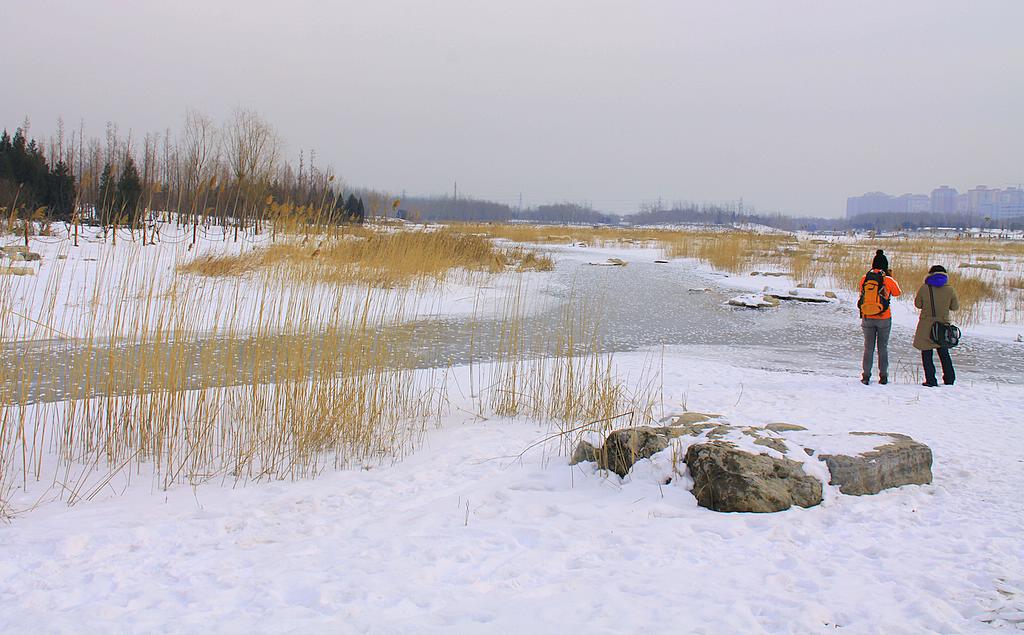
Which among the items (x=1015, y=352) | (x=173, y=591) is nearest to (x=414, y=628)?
(x=173, y=591)

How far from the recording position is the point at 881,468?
390 centimetres

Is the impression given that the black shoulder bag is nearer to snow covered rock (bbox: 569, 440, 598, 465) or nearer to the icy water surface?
the icy water surface

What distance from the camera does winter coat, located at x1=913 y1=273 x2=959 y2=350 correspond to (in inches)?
293

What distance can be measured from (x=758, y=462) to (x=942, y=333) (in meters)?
5.12

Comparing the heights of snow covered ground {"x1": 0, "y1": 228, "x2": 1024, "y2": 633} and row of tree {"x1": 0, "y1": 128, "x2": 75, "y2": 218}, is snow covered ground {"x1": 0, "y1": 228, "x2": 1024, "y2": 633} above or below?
below

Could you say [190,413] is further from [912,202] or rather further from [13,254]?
[912,202]

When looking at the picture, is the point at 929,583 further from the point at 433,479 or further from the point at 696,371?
the point at 696,371

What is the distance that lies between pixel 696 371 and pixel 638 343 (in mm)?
2170

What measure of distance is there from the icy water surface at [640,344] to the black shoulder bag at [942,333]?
77 cm

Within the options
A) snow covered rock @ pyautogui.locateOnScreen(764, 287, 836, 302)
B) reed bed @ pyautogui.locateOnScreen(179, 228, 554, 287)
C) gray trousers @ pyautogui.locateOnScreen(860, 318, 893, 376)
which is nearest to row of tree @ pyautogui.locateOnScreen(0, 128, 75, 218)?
reed bed @ pyautogui.locateOnScreen(179, 228, 554, 287)

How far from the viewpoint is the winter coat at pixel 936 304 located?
7.44 metres

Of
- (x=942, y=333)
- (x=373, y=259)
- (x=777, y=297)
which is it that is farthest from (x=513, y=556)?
(x=777, y=297)

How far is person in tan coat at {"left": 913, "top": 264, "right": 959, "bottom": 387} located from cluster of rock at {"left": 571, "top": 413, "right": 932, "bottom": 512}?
157 inches

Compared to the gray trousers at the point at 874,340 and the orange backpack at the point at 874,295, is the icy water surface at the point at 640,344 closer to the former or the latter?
the gray trousers at the point at 874,340
